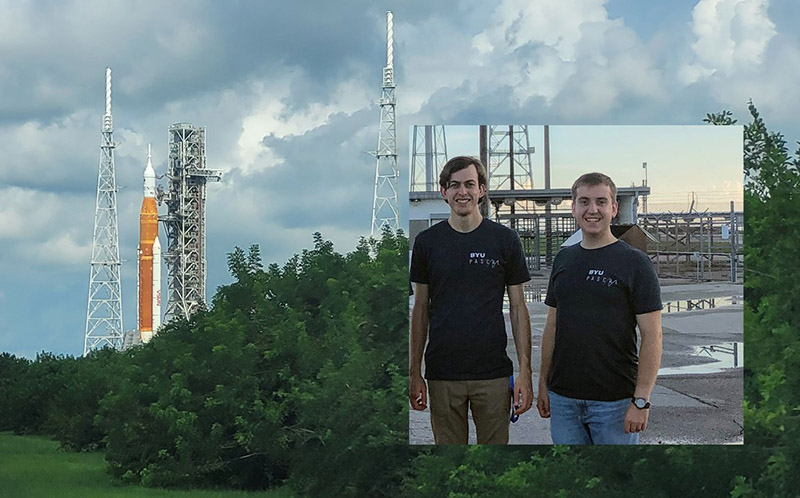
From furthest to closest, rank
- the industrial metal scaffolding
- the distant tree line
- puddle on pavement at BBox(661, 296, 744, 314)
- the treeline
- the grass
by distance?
the grass → the treeline → the distant tree line → the industrial metal scaffolding → puddle on pavement at BBox(661, 296, 744, 314)

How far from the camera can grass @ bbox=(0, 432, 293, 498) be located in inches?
321

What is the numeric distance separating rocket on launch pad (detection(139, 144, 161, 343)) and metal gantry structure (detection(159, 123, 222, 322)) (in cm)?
49

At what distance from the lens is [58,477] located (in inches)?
339

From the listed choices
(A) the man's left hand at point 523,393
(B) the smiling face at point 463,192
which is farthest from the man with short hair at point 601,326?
(B) the smiling face at point 463,192

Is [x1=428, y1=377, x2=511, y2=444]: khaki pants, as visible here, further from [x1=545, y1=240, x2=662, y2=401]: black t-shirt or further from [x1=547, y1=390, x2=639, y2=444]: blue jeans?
[x1=545, y1=240, x2=662, y2=401]: black t-shirt

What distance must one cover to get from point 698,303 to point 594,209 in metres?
1.09

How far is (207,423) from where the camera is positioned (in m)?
8.29

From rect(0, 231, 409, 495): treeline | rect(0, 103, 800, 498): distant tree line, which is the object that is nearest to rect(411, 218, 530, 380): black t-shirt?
rect(0, 103, 800, 498): distant tree line

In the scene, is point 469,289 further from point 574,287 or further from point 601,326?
point 601,326

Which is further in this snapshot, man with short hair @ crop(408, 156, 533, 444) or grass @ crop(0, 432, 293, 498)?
grass @ crop(0, 432, 293, 498)

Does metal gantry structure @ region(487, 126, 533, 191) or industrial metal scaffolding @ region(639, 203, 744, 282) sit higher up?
metal gantry structure @ region(487, 126, 533, 191)

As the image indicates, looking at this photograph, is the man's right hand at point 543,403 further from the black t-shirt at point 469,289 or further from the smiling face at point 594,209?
the smiling face at point 594,209

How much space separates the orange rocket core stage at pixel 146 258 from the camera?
11.8 meters

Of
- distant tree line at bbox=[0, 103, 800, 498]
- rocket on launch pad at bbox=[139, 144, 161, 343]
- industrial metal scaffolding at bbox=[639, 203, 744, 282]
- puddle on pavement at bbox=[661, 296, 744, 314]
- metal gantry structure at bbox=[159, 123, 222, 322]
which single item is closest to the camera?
puddle on pavement at bbox=[661, 296, 744, 314]
